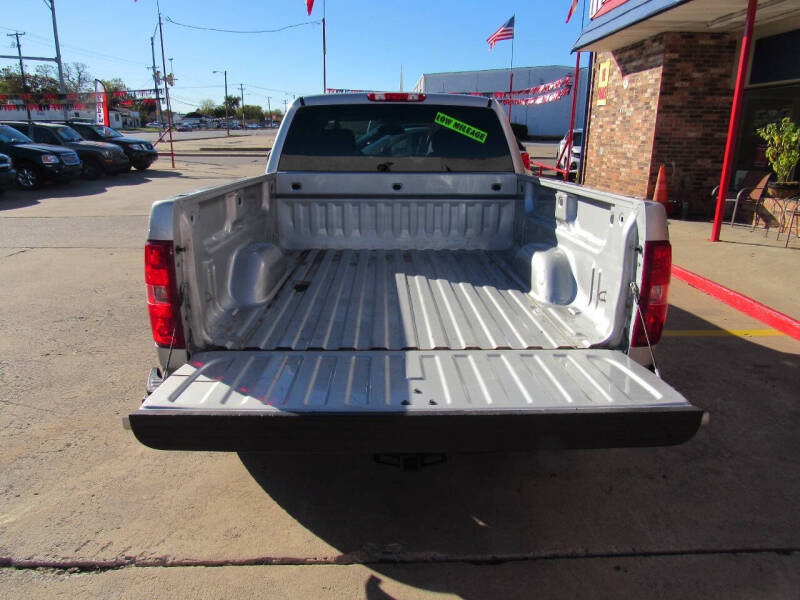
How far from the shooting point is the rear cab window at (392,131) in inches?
180

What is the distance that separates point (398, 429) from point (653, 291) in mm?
1351

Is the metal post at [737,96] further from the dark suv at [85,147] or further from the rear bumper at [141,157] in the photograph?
the rear bumper at [141,157]

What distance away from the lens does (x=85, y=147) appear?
58.6 ft

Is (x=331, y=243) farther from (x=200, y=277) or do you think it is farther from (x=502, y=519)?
(x=502, y=519)

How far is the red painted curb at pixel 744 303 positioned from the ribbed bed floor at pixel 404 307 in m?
2.96

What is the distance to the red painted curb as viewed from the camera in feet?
17.3

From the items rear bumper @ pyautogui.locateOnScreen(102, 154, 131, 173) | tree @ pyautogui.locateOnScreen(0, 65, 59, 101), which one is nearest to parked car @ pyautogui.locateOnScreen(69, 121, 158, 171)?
rear bumper @ pyautogui.locateOnScreen(102, 154, 131, 173)

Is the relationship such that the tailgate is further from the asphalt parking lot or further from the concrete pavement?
the concrete pavement

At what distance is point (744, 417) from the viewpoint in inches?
149

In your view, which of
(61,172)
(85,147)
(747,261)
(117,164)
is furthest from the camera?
(117,164)

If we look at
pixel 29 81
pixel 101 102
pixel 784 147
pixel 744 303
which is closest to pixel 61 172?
pixel 101 102

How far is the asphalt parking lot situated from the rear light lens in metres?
2.79

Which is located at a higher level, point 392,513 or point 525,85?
point 525,85

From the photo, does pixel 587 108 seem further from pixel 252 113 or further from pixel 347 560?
pixel 252 113
